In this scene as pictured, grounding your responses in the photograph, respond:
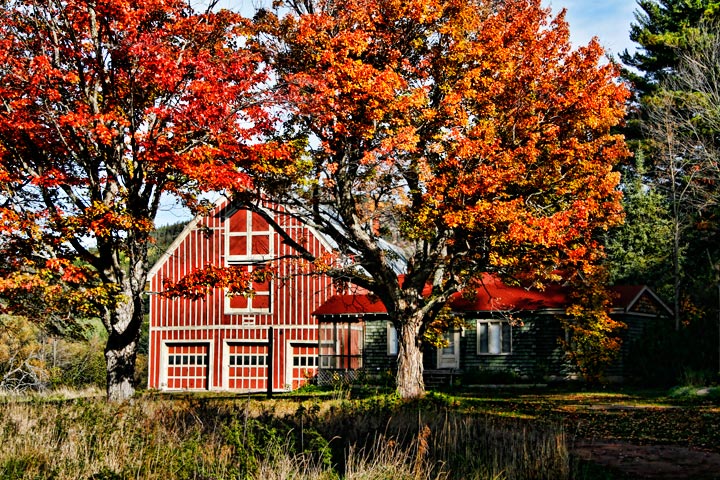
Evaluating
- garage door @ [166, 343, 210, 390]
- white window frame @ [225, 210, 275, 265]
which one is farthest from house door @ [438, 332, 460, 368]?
garage door @ [166, 343, 210, 390]

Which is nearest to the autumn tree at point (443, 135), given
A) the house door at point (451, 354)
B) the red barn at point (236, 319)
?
the house door at point (451, 354)

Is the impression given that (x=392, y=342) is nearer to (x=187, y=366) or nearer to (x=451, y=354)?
(x=451, y=354)

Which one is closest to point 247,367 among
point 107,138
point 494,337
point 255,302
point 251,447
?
point 255,302

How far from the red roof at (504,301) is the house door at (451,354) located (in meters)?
1.37

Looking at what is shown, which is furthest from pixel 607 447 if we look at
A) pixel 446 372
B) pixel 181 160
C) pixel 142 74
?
pixel 446 372

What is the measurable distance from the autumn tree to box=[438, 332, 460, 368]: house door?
473 inches

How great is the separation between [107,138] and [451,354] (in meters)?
22.9

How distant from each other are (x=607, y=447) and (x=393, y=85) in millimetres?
11177

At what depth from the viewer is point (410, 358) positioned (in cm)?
2538

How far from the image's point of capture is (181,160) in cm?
1936

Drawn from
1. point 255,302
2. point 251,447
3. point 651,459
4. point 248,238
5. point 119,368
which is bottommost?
point 651,459

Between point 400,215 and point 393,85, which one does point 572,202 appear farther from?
point 393,85

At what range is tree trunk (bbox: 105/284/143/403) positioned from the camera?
21094 millimetres

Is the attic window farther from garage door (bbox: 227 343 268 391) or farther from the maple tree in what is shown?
the maple tree
